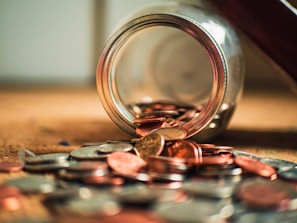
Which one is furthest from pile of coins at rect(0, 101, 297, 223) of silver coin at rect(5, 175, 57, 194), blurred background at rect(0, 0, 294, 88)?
blurred background at rect(0, 0, 294, 88)

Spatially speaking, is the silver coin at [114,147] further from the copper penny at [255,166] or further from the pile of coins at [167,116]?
the copper penny at [255,166]

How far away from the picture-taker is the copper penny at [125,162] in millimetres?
696

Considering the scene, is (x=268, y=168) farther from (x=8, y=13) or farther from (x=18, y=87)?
(x=8, y=13)

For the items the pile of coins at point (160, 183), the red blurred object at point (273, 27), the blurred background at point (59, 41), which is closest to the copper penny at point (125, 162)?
the pile of coins at point (160, 183)

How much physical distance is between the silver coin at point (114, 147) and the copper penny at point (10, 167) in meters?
0.13

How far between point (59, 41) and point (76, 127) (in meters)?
1.33

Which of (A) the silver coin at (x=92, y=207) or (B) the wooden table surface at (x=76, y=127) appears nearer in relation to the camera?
(A) the silver coin at (x=92, y=207)

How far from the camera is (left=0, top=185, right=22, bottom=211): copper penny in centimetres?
58

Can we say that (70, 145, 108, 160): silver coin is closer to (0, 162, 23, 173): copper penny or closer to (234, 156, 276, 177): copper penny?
(0, 162, 23, 173): copper penny

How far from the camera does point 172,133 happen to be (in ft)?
2.63

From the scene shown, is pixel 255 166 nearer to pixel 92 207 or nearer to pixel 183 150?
pixel 183 150

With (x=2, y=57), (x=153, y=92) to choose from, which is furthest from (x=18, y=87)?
(x=153, y=92)

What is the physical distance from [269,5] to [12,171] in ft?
1.91

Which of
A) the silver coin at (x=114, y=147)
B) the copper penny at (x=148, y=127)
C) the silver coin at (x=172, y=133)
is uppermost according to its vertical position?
the copper penny at (x=148, y=127)
